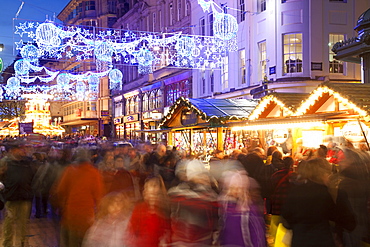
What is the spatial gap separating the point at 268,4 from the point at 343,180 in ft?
65.2

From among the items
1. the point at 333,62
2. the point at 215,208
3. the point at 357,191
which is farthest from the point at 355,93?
the point at 333,62

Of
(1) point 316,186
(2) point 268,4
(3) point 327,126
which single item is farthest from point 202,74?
(1) point 316,186

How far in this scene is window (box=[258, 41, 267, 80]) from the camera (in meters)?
26.0

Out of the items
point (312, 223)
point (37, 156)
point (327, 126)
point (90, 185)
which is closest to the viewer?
point (312, 223)

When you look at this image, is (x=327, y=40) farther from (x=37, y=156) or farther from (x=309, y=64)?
(x=37, y=156)

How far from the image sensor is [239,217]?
19.3 ft

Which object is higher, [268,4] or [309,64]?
[268,4]

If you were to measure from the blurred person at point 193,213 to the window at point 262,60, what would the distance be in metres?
20.4

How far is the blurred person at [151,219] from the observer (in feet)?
17.4

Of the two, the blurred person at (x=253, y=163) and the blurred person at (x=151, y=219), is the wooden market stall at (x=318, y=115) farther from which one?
the blurred person at (x=151, y=219)

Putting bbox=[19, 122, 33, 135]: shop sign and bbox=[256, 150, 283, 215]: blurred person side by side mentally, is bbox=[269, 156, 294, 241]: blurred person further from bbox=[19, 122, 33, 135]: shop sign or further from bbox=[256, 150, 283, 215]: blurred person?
bbox=[19, 122, 33, 135]: shop sign

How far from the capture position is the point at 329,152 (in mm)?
11375

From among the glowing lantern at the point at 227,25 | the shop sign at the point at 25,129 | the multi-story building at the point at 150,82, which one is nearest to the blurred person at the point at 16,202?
the glowing lantern at the point at 227,25

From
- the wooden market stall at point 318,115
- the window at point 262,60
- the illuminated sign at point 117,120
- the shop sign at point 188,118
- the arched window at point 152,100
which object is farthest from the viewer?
the illuminated sign at point 117,120
